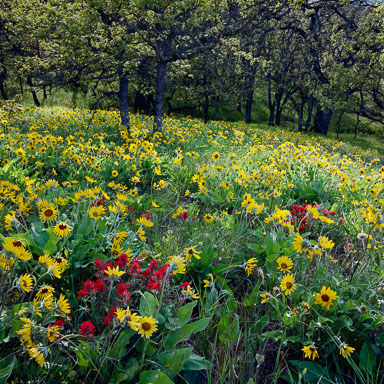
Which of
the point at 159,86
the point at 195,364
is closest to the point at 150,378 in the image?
the point at 195,364

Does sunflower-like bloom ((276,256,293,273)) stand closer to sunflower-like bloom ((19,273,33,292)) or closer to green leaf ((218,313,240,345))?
green leaf ((218,313,240,345))

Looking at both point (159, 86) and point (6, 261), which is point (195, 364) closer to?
point (6, 261)

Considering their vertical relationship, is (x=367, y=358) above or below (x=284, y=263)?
below

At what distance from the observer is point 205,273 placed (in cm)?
214

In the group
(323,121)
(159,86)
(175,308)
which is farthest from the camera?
(323,121)

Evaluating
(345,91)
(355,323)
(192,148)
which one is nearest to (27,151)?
(192,148)

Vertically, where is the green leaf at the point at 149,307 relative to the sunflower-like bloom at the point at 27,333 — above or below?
below

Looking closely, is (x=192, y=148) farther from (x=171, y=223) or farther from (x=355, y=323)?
(x=355, y=323)

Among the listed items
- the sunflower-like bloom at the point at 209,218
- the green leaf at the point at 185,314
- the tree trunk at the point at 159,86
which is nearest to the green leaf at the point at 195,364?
the green leaf at the point at 185,314

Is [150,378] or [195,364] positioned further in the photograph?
[195,364]

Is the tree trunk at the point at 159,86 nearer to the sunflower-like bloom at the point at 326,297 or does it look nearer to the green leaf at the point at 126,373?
the sunflower-like bloom at the point at 326,297

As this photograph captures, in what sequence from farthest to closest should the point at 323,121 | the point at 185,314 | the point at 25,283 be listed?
the point at 323,121 < the point at 185,314 < the point at 25,283

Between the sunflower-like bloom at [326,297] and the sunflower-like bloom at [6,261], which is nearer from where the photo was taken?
the sunflower-like bloom at [6,261]

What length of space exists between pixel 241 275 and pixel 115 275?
129 cm
